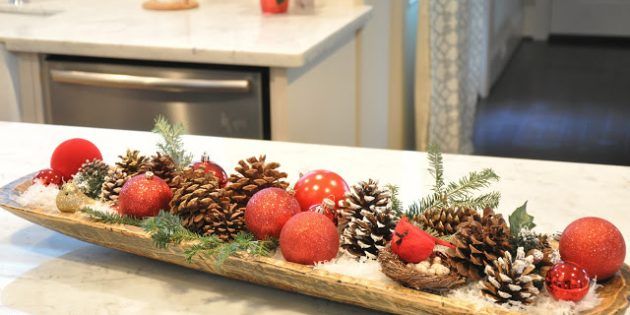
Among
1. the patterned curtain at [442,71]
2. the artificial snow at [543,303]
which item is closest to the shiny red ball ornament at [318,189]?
the artificial snow at [543,303]

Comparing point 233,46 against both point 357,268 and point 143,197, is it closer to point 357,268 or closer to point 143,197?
point 143,197

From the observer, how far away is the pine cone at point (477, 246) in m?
0.83

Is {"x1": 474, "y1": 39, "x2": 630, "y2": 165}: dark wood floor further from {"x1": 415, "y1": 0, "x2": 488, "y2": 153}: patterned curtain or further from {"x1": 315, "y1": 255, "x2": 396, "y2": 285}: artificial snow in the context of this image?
{"x1": 315, "y1": 255, "x2": 396, "y2": 285}: artificial snow

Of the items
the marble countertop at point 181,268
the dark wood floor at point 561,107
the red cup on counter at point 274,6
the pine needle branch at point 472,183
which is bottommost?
the dark wood floor at point 561,107

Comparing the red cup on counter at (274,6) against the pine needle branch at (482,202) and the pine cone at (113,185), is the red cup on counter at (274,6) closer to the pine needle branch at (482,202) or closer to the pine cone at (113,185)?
the pine cone at (113,185)

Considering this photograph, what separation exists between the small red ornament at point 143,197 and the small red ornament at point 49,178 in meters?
0.15

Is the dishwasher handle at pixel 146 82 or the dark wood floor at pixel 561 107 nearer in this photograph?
the dishwasher handle at pixel 146 82

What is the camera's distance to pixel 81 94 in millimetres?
2367

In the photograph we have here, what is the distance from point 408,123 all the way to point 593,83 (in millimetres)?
2080

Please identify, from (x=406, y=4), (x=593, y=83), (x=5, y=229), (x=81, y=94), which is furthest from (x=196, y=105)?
(x=593, y=83)

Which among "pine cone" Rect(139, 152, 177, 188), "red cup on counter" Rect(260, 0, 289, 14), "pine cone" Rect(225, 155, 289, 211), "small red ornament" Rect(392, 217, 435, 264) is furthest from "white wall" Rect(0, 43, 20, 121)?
"small red ornament" Rect(392, 217, 435, 264)

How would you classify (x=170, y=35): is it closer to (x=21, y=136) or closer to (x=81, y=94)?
(x=81, y=94)

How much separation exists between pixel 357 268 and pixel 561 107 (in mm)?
4091

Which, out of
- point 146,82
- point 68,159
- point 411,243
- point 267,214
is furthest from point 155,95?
point 411,243
